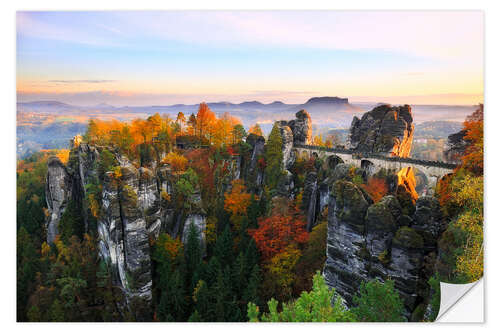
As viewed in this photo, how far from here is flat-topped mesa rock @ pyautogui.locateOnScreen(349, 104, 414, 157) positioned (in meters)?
11.0

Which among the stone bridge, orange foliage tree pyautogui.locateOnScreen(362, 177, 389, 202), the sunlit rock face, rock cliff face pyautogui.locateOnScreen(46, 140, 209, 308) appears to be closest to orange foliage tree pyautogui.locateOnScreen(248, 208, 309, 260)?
rock cliff face pyautogui.locateOnScreen(46, 140, 209, 308)

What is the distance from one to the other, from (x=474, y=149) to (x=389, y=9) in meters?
3.84

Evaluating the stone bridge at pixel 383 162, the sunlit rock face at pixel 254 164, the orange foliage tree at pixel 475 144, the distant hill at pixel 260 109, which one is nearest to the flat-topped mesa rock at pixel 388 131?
the stone bridge at pixel 383 162

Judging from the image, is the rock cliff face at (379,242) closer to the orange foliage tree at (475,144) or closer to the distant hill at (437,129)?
the orange foliage tree at (475,144)

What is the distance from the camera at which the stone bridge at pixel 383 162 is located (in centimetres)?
930

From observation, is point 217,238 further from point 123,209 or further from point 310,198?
point 310,198

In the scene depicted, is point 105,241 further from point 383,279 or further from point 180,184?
point 383,279

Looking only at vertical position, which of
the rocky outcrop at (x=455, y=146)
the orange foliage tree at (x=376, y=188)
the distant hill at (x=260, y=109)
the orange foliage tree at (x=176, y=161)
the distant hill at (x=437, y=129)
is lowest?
the orange foliage tree at (x=376, y=188)

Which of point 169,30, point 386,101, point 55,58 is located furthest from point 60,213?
point 386,101

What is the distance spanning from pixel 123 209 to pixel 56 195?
14.4 feet

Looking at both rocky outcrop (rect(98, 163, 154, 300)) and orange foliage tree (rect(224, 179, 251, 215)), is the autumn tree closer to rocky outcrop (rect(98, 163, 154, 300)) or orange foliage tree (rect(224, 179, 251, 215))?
rocky outcrop (rect(98, 163, 154, 300))

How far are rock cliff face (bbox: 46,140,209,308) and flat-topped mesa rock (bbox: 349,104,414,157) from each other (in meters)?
7.31

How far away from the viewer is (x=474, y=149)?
704 centimetres

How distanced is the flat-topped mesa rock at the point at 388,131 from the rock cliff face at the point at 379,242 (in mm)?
4497
